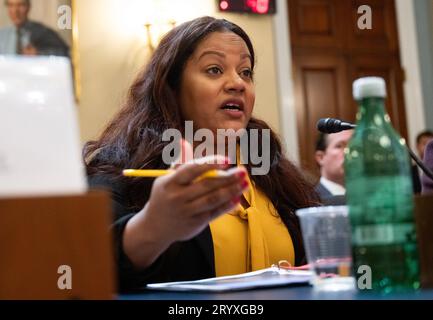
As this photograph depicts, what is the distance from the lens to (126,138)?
151cm

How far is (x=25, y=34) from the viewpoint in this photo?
3.18 m

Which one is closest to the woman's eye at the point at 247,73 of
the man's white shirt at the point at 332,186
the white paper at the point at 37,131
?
the white paper at the point at 37,131

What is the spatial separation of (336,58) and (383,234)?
3.73 meters

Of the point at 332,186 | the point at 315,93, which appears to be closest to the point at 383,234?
the point at 332,186

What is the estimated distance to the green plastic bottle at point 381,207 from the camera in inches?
28.0

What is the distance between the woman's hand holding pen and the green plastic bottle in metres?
0.14

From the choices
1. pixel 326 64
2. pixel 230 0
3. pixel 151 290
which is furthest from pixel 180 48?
pixel 326 64

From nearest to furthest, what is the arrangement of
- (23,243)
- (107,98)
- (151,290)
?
(23,243) → (151,290) → (107,98)

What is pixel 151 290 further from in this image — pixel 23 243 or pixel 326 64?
pixel 326 64

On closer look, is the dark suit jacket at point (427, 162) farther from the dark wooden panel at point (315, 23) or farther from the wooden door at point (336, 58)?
the dark wooden panel at point (315, 23)

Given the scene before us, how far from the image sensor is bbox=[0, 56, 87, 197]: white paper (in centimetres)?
61

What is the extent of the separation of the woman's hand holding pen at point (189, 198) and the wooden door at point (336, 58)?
3.16m

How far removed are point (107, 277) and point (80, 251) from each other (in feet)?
0.11

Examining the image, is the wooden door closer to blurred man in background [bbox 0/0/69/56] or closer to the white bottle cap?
blurred man in background [bbox 0/0/69/56]
